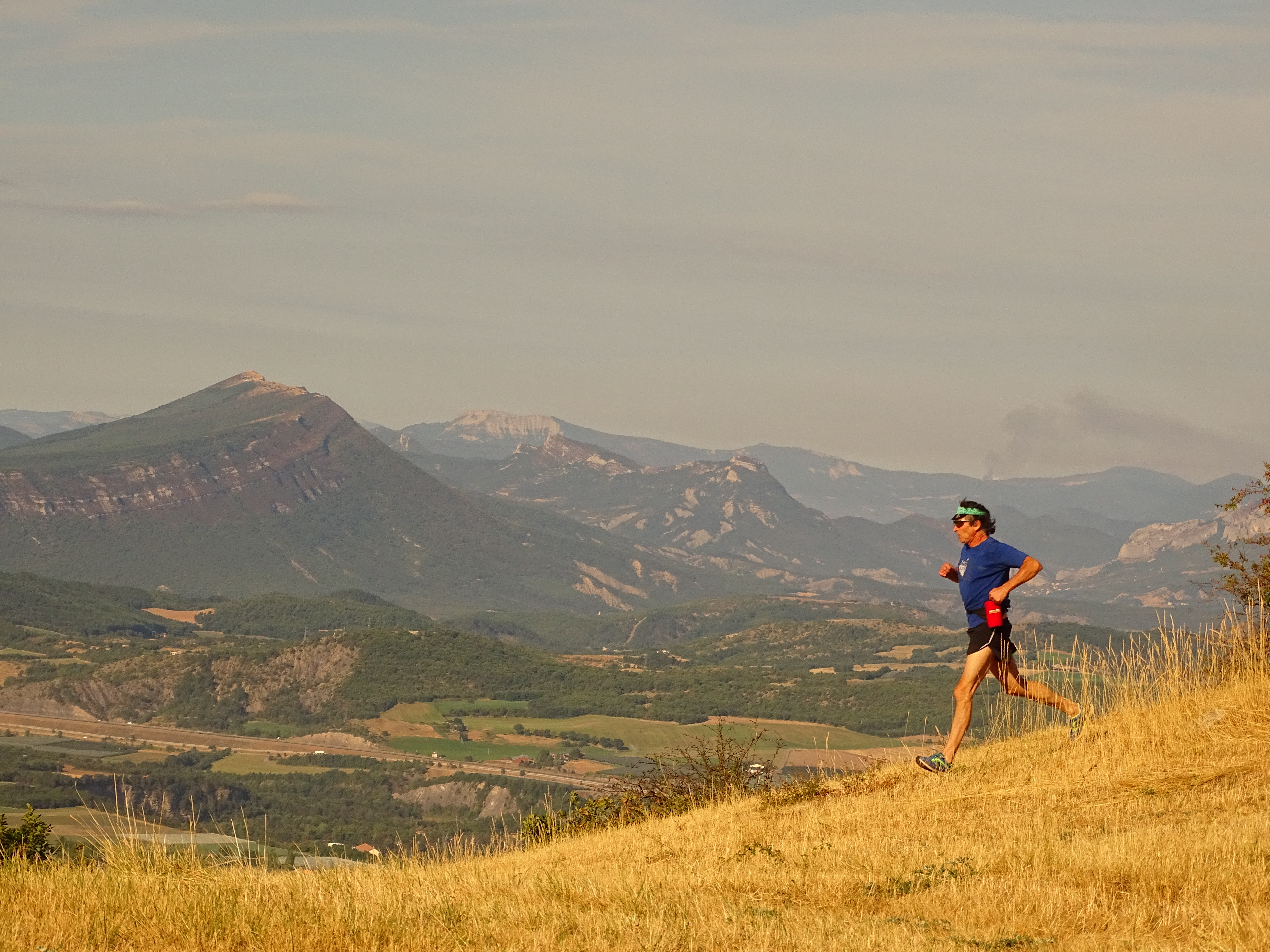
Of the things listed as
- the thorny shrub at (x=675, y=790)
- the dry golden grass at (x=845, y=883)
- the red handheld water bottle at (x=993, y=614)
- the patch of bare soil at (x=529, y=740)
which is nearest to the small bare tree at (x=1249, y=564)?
the dry golden grass at (x=845, y=883)

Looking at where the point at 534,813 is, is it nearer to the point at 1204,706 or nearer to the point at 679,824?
the point at 679,824

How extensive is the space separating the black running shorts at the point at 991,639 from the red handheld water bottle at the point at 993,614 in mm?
35

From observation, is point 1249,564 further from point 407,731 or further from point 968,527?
point 407,731

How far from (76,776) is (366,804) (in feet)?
93.0

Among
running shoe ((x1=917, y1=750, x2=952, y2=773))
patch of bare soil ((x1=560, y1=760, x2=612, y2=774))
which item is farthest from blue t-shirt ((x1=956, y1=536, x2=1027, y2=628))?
patch of bare soil ((x1=560, y1=760, x2=612, y2=774))

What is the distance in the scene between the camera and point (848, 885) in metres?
9.69

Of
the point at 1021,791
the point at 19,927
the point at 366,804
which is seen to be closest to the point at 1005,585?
the point at 1021,791

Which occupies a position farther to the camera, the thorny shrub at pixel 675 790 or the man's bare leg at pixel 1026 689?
the thorny shrub at pixel 675 790

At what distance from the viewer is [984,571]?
13.7 m

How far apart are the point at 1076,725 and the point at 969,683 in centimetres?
205

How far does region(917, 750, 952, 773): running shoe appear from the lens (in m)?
14.2

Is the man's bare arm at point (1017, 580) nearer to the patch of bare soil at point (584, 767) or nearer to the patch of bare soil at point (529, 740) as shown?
the patch of bare soil at point (584, 767)

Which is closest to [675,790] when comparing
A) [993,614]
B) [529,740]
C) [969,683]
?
[969,683]

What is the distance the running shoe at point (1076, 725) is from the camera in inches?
579
